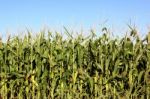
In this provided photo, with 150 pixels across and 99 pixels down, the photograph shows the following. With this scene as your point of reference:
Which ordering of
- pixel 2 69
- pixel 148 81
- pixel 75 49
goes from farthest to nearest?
pixel 2 69, pixel 75 49, pixel 148 81

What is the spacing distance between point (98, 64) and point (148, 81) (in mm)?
1262

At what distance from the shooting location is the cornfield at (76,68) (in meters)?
7.98

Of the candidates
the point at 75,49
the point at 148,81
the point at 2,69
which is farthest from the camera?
the point at 2,69

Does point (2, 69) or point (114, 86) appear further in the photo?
point (2, 69)

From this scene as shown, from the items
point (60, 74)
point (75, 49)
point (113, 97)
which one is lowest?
point (113, 97)

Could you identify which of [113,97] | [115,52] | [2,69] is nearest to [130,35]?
[115,52]

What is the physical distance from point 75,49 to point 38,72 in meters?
1.13

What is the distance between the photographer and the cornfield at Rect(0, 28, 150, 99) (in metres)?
7.98

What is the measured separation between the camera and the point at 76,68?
27.3 ft

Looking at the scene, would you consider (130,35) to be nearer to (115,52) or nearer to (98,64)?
(115,52)

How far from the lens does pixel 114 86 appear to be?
26.3 ft

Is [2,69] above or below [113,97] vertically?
above

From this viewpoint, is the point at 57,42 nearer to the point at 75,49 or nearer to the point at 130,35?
the point at 75,49

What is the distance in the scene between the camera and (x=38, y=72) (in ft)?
28.0
